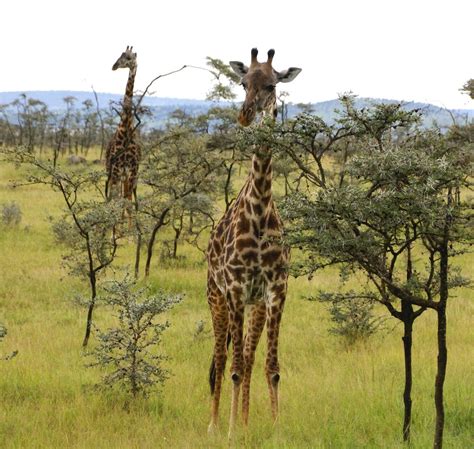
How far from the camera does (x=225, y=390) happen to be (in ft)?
24.5

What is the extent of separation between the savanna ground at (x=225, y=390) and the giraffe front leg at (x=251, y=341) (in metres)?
0.36

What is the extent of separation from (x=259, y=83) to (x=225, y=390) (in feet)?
11.7

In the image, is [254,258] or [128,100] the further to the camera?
[128,100]

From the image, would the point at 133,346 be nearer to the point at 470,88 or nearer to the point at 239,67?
the point at 239,67

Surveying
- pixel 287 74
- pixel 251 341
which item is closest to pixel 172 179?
pixel 287 74

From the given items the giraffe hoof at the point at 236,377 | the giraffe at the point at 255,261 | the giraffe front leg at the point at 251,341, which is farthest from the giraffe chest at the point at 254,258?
the giraffe hoof at the point at 236,377

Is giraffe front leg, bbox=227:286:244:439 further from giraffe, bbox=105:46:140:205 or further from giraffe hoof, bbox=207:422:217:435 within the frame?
giraffe, bbox=105:46:140:205

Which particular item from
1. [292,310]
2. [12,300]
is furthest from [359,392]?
[12,300]

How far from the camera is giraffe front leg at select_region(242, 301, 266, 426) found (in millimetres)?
6062

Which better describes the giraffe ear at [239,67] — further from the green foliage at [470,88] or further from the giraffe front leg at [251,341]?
the green foliage at [470,88]

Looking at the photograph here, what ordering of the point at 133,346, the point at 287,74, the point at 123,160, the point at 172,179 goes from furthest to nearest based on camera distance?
the point at 123,160, the point at 172,179, the point at 133,346, the point at 287,74

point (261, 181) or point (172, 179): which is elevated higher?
point (261, 181)

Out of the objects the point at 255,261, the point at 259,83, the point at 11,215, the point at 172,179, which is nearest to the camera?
the point at 259,83

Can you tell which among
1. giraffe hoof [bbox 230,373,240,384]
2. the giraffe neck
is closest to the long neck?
the giraffe neck
